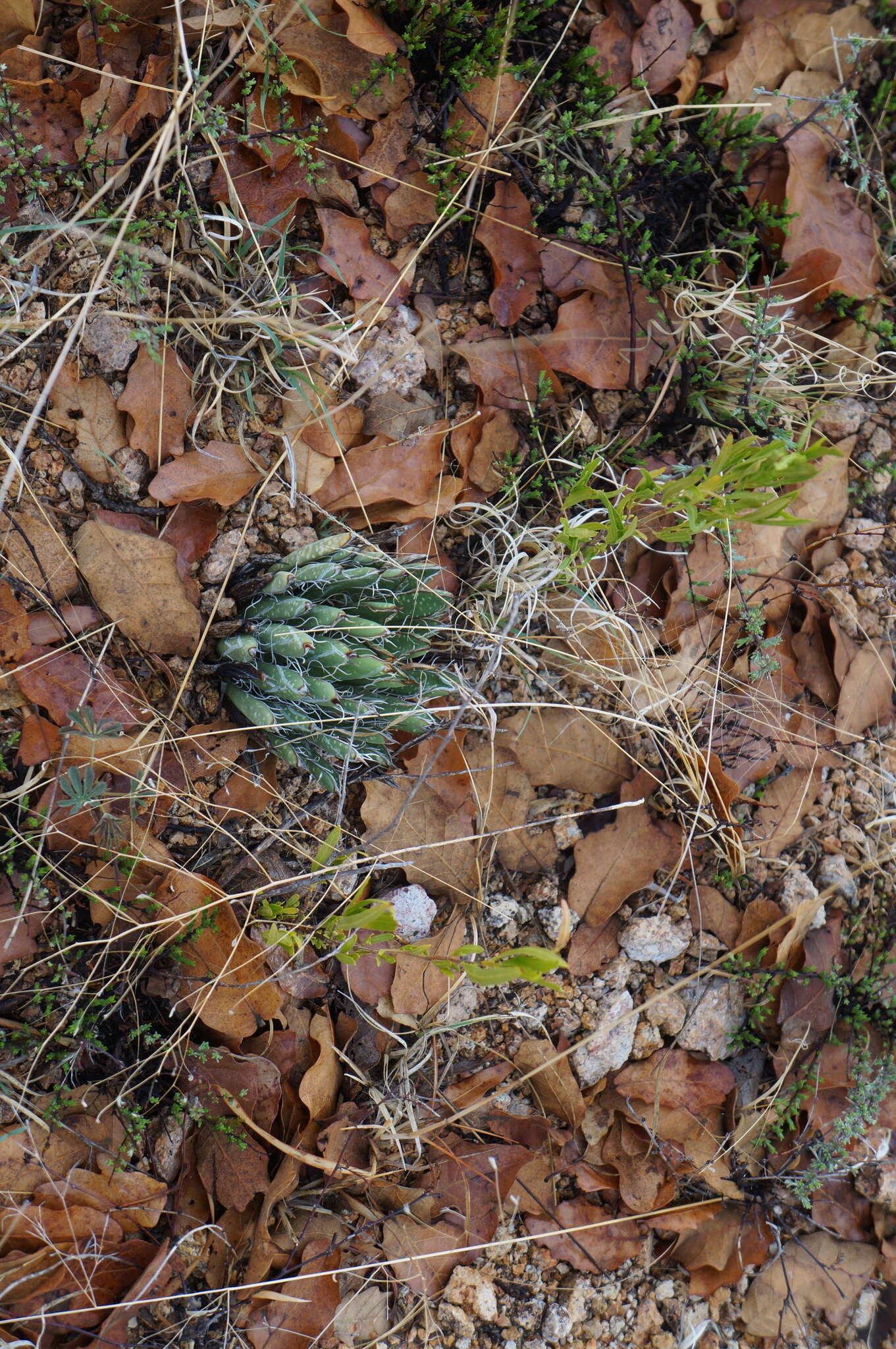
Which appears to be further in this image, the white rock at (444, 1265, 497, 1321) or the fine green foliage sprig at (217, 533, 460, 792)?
the white rock at (444, 1265, 497, 1321)

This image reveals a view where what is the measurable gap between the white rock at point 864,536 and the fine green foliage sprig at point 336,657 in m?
1.19

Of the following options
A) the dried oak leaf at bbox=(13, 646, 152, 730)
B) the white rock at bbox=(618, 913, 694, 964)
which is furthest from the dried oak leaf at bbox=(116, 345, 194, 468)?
the white rock at bbox=(618, 913, 694, 964)

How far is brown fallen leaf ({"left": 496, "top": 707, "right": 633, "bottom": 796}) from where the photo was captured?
2.05m

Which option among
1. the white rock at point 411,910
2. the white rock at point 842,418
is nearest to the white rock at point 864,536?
the white rock at point 842,418

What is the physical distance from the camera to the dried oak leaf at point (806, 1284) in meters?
2.09

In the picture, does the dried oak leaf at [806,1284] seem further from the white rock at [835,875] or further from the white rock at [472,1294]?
the white rock at [835,875]

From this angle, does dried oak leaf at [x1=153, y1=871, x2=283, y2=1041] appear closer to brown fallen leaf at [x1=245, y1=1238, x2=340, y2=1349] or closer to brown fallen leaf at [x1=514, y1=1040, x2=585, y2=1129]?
brown fallen leaf at [x1=245, y1=1238, x2=340, y2=1349]

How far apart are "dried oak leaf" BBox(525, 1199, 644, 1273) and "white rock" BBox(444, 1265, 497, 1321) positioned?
148 millimetres

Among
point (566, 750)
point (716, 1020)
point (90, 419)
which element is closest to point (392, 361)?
point (90, 419)

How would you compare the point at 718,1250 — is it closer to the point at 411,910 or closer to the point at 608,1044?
the point at 608,1044

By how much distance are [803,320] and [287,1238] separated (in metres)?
2.47

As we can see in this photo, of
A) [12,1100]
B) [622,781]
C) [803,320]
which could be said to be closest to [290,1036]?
[12,1100]

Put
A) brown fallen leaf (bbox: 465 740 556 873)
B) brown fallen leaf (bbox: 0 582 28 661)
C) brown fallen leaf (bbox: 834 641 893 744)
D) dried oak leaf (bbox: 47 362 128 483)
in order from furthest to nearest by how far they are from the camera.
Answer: brown fallen leaf (bbox: 834 641 893 744) → brown fallen leaf (bbox: 465 740 556 873) → dried oak leaf (bbox: 47 362 128 483) → brown fallen leaf (bbox: 0 582 28 661)

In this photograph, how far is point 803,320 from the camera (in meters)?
2.29
